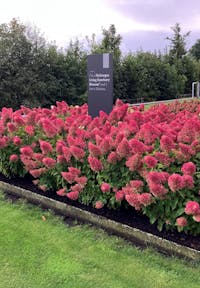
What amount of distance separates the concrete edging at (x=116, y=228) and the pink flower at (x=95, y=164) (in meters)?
0.47

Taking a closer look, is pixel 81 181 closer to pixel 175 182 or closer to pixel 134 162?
pixel 134 162

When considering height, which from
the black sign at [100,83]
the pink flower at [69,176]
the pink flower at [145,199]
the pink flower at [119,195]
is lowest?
the pink flower at [119,195]

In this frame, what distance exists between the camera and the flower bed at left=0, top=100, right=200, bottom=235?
290cm

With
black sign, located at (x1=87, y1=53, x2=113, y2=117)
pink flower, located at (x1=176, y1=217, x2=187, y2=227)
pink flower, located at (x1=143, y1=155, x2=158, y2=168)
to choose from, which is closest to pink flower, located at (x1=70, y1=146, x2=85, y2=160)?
pink flower, located at (x1=143, y1=155, x2=158, y2=168)

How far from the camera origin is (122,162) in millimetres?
3377

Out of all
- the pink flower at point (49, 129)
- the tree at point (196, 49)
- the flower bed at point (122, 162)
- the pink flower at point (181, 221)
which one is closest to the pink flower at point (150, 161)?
the flower bed at point (122, 162)

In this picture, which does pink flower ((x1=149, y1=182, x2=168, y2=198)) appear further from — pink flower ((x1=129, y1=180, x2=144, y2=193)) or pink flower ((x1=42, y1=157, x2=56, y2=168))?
pink flower ((x1=42, y1=157, x2=56, y2=168))

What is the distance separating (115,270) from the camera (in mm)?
2715

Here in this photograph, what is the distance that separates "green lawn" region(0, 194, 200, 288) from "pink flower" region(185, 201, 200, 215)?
0.40 meters

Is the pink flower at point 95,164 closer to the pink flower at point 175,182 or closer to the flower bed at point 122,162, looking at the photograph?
the flower bed at point 122,162

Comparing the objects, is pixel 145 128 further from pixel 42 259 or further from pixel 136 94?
pixel 136 94

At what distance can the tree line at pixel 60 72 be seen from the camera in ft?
48.3

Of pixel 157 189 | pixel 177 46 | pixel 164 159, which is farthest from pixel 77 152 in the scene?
pixel 177 46

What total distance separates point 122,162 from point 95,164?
0.25 meters
